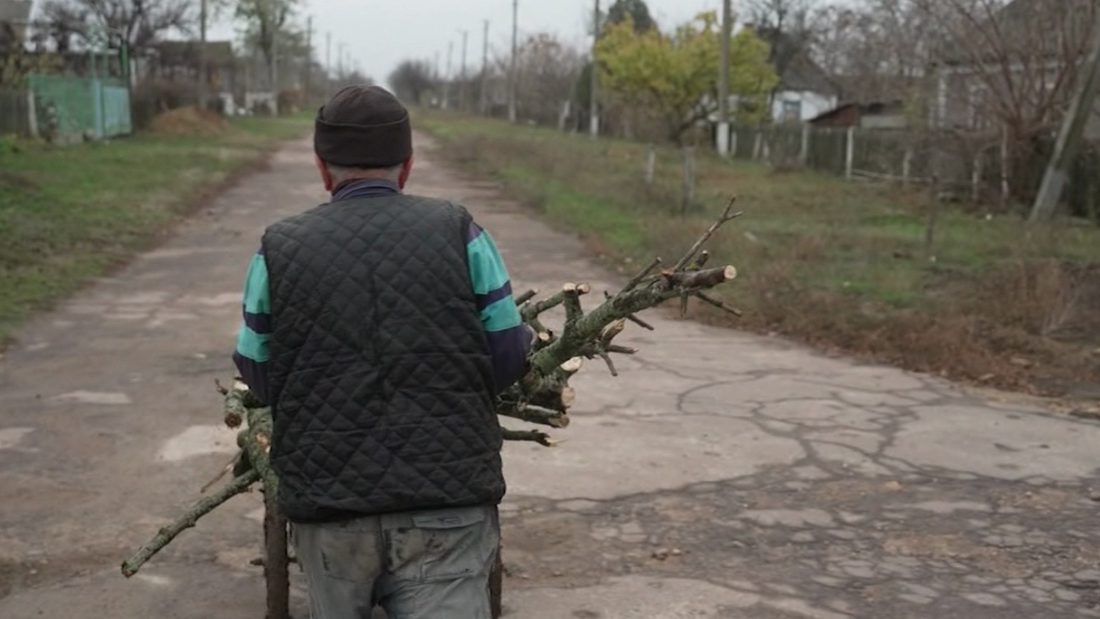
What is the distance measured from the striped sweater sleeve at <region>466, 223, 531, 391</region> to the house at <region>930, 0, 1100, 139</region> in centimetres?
1693

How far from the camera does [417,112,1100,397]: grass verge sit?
355 inches

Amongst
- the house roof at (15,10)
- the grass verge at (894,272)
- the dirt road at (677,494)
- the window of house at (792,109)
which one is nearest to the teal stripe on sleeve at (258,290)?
the dirt road at (677,494)

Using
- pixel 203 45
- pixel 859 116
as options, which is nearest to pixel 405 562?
pixel 859 116

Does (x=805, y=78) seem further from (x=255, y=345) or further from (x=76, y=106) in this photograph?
(x=255, y=345)

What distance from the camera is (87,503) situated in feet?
18.5

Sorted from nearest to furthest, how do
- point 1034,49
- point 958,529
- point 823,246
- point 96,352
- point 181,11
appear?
point 958,529 < point 96,352 < point 823,246 < point 1034,49 < point 181,11

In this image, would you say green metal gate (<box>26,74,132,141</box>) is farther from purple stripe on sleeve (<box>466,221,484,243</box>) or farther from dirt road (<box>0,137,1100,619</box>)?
purple stripe on sleeve (<box>466,221,484,243</box>)

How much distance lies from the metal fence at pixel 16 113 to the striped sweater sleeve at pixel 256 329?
2763 centimetres

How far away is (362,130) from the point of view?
2656mm

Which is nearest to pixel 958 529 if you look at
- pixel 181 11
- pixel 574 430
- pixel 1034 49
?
pixel 574 430

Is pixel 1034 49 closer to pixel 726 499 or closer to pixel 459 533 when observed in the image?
pixel 726 499

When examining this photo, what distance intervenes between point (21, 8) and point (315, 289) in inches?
1538

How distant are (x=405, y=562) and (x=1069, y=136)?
1448cm

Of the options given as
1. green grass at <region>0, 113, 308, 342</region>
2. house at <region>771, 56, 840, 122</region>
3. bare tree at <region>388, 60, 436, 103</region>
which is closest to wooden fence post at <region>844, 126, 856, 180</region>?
green grass at <region>0, 113, 308, 342</region>
